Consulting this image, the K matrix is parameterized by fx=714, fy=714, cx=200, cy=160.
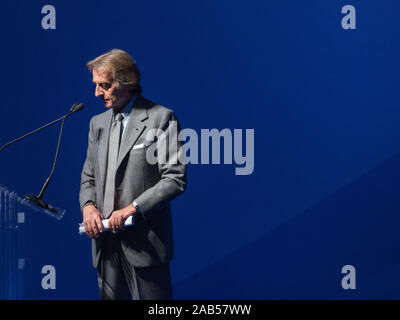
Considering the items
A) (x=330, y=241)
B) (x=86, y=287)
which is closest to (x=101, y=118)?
(x=86, y=287)

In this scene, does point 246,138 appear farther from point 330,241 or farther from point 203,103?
point 330,241

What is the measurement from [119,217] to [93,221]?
0.52ft

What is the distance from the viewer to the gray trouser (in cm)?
368

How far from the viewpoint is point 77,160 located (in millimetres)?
4527

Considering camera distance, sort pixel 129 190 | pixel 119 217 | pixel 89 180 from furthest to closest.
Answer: pixel 89 180 < pixel 129 190 < pixel 119 217

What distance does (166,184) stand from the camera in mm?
3627

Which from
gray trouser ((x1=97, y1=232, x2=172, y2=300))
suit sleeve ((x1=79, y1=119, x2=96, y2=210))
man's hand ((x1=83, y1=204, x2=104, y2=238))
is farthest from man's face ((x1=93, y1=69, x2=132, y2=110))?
gray trouser ((x1=97, y1=232, x2=172, y2=300))

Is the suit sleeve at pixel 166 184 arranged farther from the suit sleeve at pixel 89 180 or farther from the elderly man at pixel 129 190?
the suit sleeve at pixel 89 180

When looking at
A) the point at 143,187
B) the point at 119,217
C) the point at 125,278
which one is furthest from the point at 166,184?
the point at 125,278

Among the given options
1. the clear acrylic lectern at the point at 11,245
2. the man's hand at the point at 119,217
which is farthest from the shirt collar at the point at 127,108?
the clear acrylic lectern at the point at 11,245

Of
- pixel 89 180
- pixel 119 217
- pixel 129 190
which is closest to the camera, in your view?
pixel 119 217

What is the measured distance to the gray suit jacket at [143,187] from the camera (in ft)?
11.9

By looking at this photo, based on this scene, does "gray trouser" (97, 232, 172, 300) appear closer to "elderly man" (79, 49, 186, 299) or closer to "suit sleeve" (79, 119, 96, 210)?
"elderly man" (79, 49, 186, 299)

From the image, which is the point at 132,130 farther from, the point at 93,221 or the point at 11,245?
the point at 11,245
